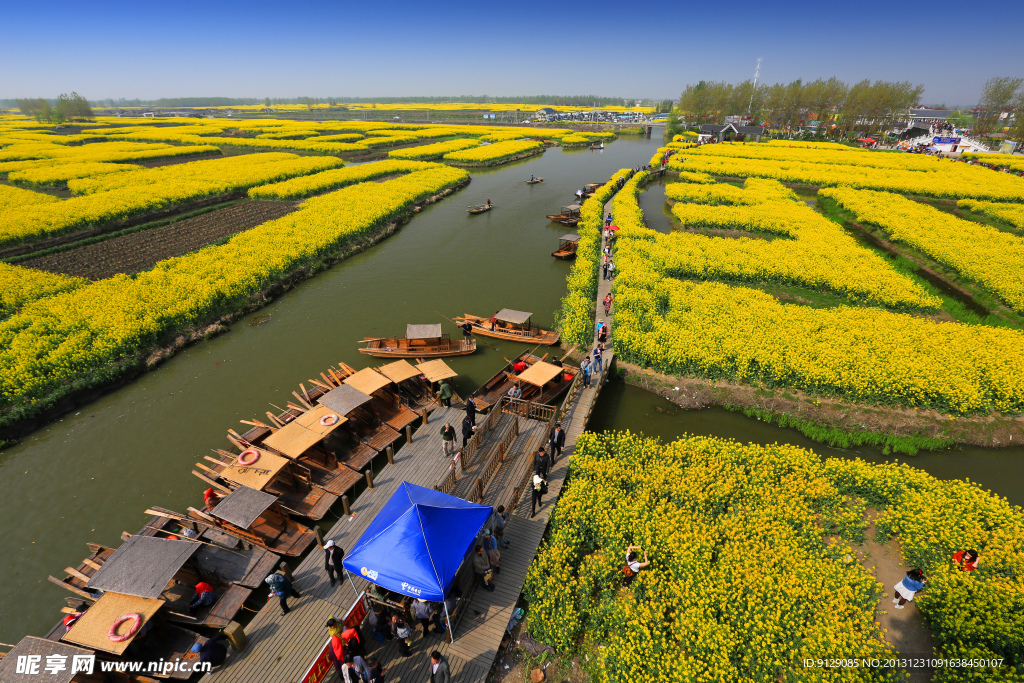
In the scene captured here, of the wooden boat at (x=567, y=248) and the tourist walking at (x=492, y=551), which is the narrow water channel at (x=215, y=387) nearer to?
the wooden boat at (x=567, y=248)

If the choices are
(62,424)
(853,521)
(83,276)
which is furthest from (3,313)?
(853,521)

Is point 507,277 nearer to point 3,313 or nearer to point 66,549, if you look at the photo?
point 66,549

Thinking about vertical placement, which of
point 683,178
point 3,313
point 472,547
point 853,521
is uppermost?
point 683,178

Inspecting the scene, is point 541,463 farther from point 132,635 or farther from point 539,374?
point 132,635

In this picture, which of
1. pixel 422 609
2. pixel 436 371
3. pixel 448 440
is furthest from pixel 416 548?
pixel 436 371

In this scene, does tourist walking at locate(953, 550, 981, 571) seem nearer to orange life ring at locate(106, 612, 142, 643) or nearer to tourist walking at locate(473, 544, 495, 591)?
tourist walking at locate(473, 544, 495, 591)

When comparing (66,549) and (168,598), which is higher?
(168,598)

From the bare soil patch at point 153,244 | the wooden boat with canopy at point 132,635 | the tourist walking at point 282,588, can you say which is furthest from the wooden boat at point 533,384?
the bare soil patch at point 153,244
